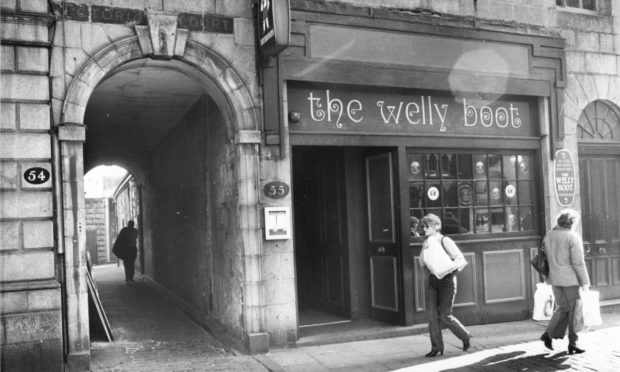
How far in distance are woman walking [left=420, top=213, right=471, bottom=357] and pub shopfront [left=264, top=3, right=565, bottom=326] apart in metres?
1.36

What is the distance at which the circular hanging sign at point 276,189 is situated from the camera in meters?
7.74

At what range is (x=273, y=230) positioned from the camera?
7727 mm

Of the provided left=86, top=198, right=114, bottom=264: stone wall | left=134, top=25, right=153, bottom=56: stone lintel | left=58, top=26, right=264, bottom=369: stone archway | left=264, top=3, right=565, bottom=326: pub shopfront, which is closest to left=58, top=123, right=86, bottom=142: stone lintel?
left=58, top=26, right=264, bottom=369: stone archway

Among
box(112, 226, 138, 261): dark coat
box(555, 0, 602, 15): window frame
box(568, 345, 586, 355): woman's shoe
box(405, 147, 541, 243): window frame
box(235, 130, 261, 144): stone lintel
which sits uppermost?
box(555, 0, 602, 15): window frame

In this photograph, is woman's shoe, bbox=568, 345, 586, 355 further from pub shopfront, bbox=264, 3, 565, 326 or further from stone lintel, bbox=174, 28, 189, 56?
stone lintel, bbox=174, 28, 189, 56

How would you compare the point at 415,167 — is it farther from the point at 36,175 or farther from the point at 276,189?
the point at 36,175

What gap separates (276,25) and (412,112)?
2.69 meters

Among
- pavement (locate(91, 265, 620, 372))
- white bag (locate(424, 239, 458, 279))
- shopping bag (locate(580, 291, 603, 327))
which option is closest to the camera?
pavement (locate(91, 265, 620, 372))

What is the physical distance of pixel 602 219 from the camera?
10.3 m

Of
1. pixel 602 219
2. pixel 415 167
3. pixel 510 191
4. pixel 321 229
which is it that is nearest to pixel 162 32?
pixel 415 167

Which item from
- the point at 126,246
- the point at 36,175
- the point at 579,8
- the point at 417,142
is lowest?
the point at 126,246

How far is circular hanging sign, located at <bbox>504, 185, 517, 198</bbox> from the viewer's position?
9.45 metres

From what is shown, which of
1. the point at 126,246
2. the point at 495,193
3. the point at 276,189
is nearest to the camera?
the point at 276,189

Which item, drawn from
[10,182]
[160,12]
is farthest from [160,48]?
[10,182]
